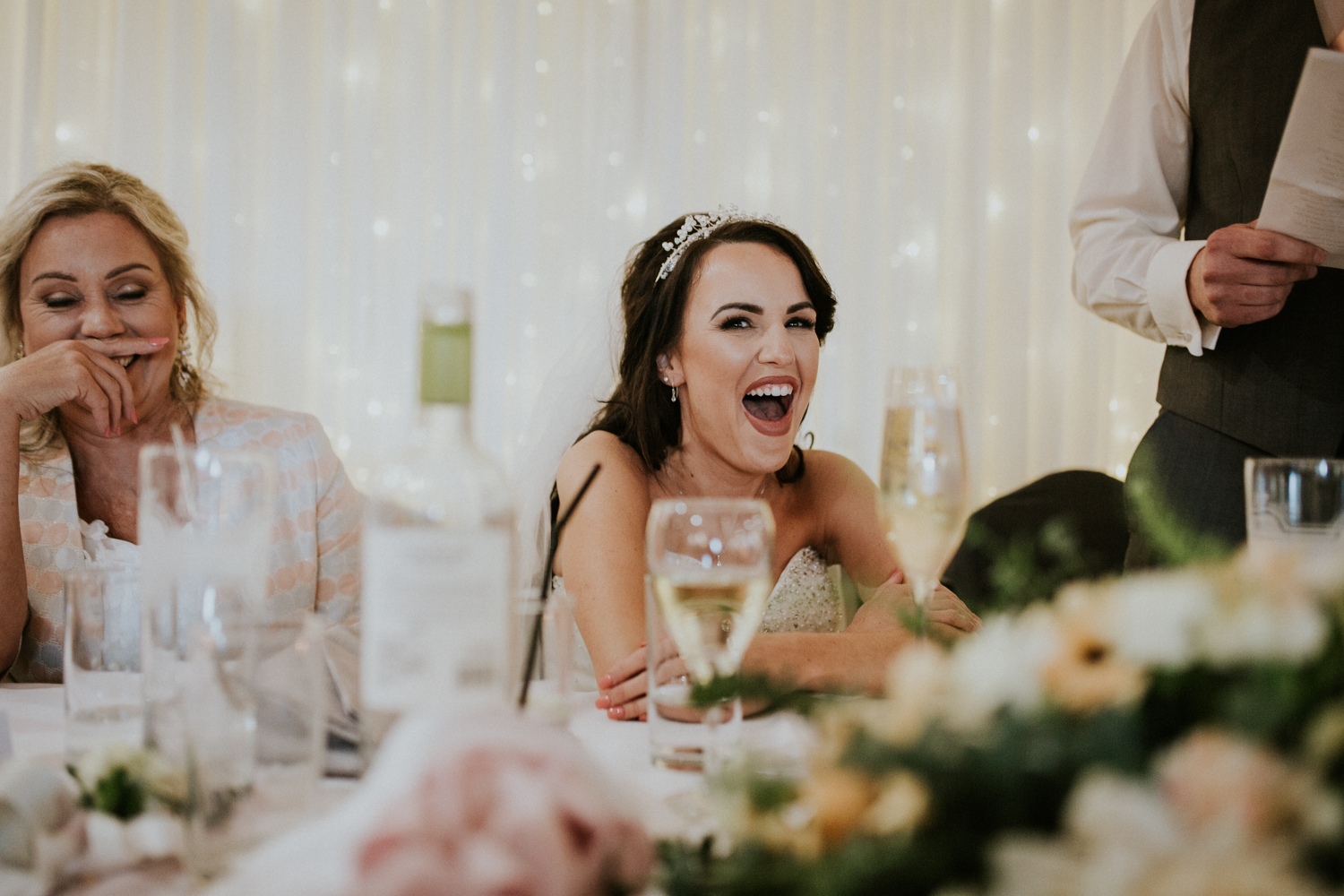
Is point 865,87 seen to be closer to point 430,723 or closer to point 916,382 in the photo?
point 916,382

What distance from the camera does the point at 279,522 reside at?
1.86 metres

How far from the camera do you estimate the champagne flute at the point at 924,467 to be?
881mm

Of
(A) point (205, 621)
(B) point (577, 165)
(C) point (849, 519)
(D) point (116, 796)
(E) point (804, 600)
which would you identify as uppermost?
(B) point (577, 165)

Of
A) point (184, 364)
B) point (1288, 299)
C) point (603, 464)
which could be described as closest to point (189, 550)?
point (603, 464)

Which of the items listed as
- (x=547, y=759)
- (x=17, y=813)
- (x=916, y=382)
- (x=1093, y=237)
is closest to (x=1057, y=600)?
(x=547, y=759)

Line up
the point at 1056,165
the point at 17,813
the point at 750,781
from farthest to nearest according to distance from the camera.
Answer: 1. the point at 1056,165
2. the point at 17,813
3. the point at 750,781

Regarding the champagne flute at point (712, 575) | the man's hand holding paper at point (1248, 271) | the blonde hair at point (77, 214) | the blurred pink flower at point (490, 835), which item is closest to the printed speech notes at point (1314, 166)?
the man's hand holding paper at point (1248, 271)

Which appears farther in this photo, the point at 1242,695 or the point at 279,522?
the point at 279,522

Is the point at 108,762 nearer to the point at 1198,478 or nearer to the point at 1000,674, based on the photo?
the point at 1000,674

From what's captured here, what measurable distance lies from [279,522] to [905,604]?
121 cm

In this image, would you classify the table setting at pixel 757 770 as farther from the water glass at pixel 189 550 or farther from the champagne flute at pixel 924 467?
the champagne flute at pixel 924 467

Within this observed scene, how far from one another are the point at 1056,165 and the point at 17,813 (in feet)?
11.3

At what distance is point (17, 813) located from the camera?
0.55 meters

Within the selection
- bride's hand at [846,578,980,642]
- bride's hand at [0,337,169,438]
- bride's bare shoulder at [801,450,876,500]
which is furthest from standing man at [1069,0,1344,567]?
bride's hand at [0,337,169,438]
